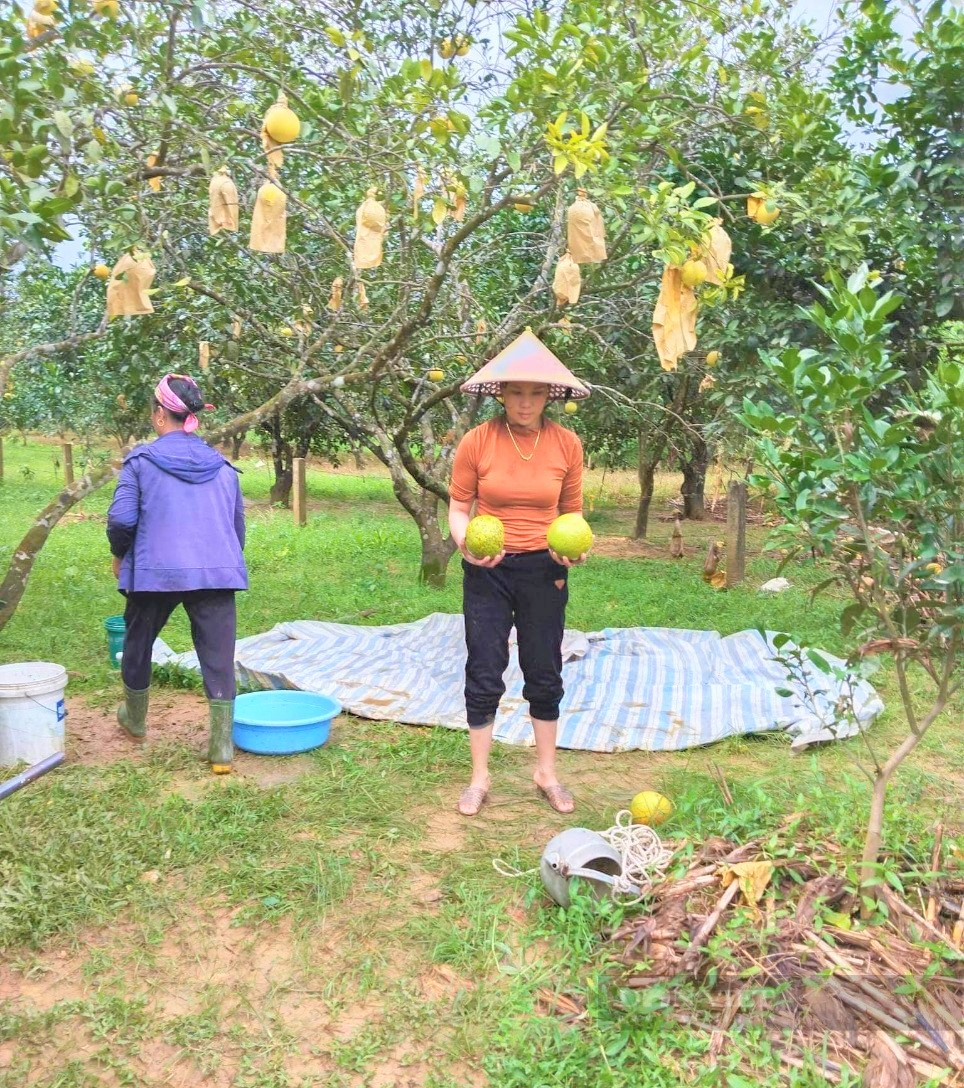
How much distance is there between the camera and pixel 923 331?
222 inches

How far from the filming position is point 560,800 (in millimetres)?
3404

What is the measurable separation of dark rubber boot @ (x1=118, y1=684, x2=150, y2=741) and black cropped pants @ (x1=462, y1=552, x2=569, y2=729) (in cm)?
158

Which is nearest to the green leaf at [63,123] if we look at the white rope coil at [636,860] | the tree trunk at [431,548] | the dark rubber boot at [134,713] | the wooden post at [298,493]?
the dark rubber boot at [134,713]

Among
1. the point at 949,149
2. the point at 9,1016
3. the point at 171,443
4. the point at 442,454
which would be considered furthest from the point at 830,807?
the point at 442,454

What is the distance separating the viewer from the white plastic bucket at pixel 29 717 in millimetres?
3512

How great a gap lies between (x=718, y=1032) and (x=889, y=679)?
3.67m

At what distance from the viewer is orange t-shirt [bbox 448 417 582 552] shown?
324 cm

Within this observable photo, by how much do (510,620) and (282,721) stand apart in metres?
1.26

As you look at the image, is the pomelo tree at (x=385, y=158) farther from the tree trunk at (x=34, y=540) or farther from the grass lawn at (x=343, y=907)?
the grass lawn at (x=343, y=907)

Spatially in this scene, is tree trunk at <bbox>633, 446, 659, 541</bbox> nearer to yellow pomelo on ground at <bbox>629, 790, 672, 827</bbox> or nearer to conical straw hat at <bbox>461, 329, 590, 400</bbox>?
conical straw hat at <bbox>461, 329, 590, 400</bbox>

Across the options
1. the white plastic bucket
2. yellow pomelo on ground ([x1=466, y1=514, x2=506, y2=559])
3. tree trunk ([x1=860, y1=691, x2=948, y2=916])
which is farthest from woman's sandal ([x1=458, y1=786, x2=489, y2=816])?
the white plastic bucket

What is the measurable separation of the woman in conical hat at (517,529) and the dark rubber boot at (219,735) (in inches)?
42.5

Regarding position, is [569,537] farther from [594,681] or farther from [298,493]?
[298,493]

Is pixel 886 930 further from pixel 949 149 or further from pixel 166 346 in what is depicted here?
pixel 166 346
